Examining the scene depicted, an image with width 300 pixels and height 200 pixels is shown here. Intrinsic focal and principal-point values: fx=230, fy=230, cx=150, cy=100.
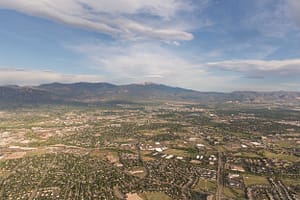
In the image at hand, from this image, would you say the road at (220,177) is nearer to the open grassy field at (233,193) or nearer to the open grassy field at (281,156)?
the open grassy field at (233,193)

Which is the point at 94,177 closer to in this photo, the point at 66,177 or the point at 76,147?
the point at 66,177

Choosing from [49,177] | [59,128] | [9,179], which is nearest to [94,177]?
[49,177]

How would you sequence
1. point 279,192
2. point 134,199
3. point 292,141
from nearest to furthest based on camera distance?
1. point 134,199
2. point 279,192
3. point 292,141

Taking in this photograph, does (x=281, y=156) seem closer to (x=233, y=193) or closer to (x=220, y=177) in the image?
(x=220, y=177)

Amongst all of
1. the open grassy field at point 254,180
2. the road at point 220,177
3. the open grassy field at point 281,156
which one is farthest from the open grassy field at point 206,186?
the open grassy field at point 281,156

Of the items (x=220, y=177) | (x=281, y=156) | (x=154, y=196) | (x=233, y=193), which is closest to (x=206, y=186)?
(x=233, y=193)

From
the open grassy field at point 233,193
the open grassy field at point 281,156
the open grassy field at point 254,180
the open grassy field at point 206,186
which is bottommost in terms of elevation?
the open grassy field at point 233,193

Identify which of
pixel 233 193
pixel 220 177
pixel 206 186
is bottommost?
pixel 233 193

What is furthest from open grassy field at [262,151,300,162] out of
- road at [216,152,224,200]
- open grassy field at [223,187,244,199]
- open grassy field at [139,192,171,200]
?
open grassy field at [139,192,171,200]

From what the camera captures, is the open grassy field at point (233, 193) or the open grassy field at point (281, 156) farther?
the open grassy field at point (281, 156)

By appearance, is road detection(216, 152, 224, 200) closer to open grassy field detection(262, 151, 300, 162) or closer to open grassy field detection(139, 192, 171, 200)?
open grassy field detection(139, 192, 171, 200)

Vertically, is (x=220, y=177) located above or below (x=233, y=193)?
above
